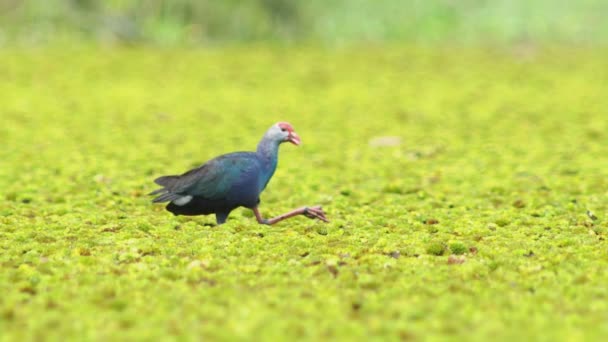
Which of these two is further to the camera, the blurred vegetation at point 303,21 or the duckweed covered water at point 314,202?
the blurred vegetation at point 303,21

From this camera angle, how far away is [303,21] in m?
17.6

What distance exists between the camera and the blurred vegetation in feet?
52.7

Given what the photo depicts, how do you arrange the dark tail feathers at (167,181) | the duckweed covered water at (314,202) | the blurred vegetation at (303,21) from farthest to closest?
the blurred vegetation at (303,21), the dark tail feathers at (167,181), the duckweed covered water at (314,202)

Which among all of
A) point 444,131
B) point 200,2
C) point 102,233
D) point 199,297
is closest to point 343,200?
point 102,233

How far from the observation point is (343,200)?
706 centimetres

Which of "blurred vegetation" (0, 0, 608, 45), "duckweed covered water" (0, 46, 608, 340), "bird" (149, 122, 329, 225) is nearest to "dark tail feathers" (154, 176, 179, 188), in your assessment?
"bird" (149, 122, 329, 225)

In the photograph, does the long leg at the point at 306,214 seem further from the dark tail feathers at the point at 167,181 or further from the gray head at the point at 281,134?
the dark tail feathers at the point at 167,181

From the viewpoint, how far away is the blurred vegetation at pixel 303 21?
52.7 feet

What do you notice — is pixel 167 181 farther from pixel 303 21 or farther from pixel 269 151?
pixel 303 21

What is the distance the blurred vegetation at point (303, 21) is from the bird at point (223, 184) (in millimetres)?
10840

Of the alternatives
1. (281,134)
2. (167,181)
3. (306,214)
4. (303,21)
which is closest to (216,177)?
(167,181)

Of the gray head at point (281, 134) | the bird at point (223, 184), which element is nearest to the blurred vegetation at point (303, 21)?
the gray head at point (281, 134)

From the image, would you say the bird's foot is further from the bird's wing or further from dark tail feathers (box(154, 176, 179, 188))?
dark tail feathers (box(154, 176, 179, 188))

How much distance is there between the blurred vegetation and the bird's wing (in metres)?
10.9
